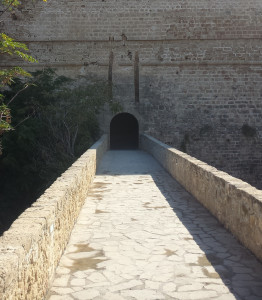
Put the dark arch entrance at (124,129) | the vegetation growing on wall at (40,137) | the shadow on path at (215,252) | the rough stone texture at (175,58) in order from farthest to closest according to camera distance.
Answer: the dark arch entrance at (124,129)
the rough stone texture at (175,58)
the vegetation growing on wall at (40,137)
the shadow on path at (215,252)

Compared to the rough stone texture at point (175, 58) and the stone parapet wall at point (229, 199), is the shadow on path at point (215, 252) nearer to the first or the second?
the stone parapet wall at point (229, 199)

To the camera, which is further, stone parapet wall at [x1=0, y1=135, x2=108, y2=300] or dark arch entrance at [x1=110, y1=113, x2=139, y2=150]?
dark arch entrance at [x1=110, y1=113, x2=139, y2=150]

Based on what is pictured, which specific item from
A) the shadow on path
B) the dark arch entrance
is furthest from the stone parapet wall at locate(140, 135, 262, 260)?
the dark arch entrance

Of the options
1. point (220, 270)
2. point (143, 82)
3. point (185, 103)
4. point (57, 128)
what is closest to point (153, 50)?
point (143, 82)

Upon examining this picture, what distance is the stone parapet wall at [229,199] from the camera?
11.7 ft

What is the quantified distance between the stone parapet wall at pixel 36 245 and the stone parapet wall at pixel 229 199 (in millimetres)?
1917

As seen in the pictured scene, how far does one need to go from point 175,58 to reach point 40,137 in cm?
735

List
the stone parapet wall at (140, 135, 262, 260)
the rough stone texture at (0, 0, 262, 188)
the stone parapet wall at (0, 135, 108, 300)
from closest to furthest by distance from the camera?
the stone parapet wall at (0, 135, 108, 300), the stone parapet wall at (140, 135, 262, 260), the rough stone texture at (0, 0, 262, 188)

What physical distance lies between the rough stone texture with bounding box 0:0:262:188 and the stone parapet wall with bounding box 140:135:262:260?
31.7 feet

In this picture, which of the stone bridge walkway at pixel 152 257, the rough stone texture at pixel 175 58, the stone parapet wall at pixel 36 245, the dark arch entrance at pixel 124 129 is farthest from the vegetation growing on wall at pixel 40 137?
the stone parapet wall at pixel 36 245

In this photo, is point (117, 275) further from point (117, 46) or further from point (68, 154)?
point (117, 46)

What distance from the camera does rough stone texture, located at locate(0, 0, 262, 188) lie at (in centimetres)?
1677

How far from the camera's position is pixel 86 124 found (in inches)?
592

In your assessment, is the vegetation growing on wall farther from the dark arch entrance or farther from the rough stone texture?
the dark arch entrance
